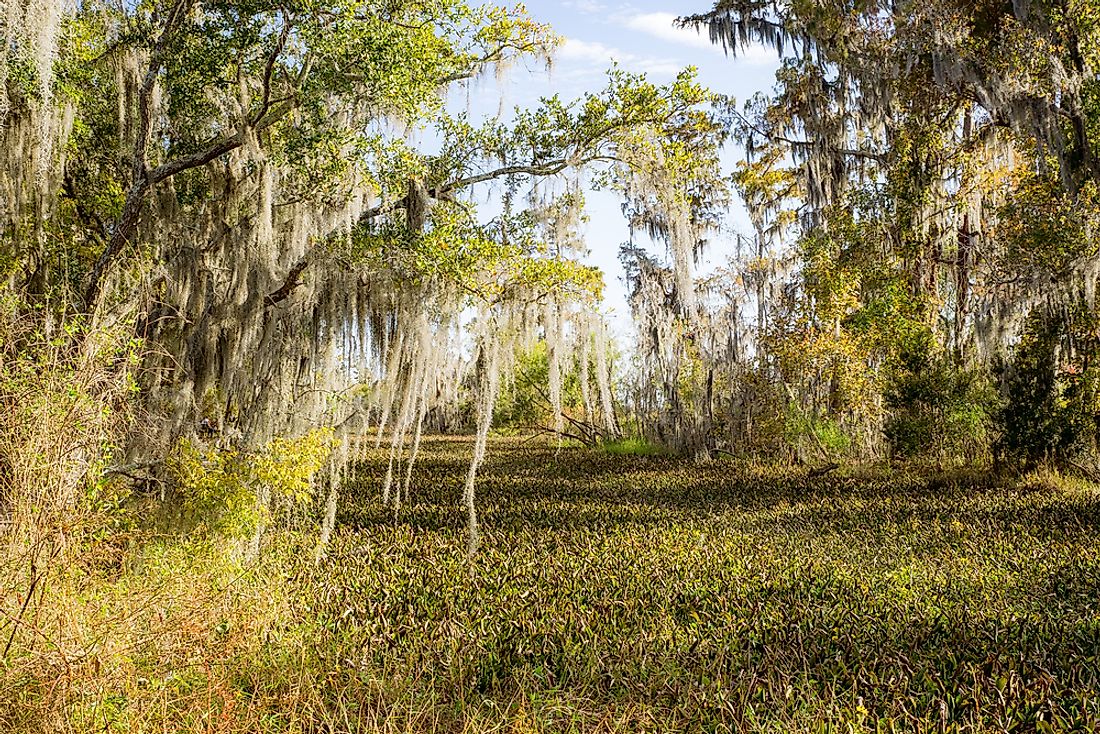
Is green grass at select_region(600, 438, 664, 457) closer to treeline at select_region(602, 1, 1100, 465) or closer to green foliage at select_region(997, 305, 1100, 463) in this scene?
treeline at select_region(602, 1, 1100, 465)

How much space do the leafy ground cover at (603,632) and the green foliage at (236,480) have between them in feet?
1.12

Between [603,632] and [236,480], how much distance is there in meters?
3.36

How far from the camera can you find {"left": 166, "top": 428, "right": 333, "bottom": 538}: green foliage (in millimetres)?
6121

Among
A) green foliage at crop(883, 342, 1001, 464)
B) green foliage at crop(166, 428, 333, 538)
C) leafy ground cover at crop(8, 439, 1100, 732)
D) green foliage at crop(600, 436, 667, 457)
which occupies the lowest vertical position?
leafy ground cover at crop(8, 439, 1100, 732)

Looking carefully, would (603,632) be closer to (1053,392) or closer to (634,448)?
(1053,392)

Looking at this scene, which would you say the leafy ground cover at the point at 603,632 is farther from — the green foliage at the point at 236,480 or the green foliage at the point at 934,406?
the green foliage at the point at 934,406

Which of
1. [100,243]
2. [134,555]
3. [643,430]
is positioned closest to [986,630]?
[134,555]

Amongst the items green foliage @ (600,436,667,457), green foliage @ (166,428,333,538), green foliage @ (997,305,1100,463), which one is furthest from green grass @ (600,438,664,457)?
green foliage @ (166,428,333,538)

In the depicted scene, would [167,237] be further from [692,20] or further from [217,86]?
[692,20]

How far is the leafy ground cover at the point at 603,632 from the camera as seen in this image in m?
3.65

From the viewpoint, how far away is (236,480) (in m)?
6.15

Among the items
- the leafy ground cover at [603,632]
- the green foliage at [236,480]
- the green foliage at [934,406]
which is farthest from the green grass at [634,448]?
the green foliage at [236,480]

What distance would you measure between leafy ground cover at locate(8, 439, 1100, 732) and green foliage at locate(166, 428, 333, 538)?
0.34 meters

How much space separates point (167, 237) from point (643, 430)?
561 inches
